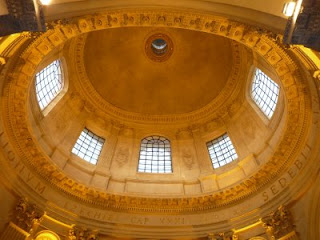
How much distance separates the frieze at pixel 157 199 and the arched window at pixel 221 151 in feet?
11.9

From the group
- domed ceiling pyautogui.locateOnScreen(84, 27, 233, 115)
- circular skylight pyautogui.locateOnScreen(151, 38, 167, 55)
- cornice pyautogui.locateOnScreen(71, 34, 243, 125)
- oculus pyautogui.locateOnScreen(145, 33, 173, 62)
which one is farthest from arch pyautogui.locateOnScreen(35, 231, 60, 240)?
circular skylight pyautogui.locateOnScreen(151, 38, 167, 55)

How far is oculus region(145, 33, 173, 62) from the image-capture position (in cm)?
2613

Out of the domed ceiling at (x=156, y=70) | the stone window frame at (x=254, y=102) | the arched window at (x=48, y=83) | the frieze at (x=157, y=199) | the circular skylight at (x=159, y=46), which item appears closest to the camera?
the frieze at (x=157, y=199)

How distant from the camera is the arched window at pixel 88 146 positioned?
19.6m

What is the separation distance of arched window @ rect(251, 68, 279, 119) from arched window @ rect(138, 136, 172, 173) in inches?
257

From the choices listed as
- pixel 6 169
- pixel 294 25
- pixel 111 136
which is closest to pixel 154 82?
pixel 111 136

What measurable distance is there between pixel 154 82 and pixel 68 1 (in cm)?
1700

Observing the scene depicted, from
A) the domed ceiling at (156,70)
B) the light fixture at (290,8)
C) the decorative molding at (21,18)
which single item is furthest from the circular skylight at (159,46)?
the light fixture at (290,8)

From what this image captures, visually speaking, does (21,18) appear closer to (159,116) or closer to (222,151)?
(222,151)

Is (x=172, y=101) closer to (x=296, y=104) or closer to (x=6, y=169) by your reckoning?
(x=296, y=104)

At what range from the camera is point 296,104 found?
14.2 meters

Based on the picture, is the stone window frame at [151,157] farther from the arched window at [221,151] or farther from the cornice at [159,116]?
the arched window at [221,151]

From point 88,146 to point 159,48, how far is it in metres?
10.5

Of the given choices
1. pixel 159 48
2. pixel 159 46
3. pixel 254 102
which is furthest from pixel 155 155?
pixel 159 46
